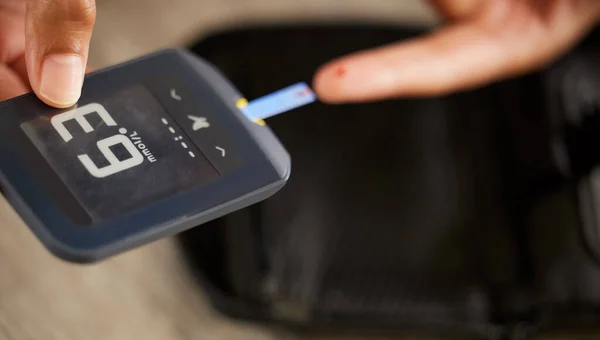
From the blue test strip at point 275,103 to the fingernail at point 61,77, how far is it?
11 cm

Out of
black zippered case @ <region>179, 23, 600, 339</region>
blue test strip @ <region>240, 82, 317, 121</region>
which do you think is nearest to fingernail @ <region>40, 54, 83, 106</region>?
blue test strip @ <region>240, 82, 317, 121</region>

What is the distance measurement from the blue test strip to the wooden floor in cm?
12

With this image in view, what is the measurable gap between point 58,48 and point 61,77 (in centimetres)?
2

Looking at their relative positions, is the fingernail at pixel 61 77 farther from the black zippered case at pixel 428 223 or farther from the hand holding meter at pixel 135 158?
the black zippered case at pixel 428 223

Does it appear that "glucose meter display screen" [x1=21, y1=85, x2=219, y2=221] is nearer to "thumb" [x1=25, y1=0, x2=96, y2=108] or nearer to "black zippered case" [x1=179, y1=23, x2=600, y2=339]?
"thumb" [x1=25, y1=0, x2=96, y2=108]

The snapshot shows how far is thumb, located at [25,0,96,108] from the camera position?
428 millimetres

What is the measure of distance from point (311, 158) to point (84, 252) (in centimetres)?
38

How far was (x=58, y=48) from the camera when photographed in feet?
1.41

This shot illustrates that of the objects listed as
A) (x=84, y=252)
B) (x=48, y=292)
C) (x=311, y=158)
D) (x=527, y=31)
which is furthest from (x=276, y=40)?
(x=84, y=252)

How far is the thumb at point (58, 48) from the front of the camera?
43cm

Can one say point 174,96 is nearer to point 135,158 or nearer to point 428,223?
point 135,158

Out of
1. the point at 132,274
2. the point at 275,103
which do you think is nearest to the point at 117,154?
the point at 275,103

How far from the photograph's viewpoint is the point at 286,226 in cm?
70

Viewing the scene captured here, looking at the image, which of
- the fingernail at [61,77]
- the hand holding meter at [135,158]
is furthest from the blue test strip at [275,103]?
the fingernail at [61,77]
